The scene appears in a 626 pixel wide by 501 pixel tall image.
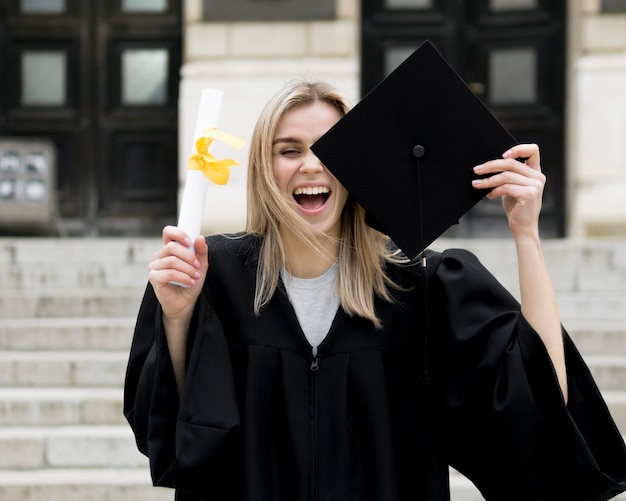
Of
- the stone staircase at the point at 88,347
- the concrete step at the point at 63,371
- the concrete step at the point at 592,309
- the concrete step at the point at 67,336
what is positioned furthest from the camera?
the concrete step at the point at 592,309

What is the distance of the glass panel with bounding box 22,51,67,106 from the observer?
878cm

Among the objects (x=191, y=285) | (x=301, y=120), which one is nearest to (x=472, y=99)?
(x=301, y=120)

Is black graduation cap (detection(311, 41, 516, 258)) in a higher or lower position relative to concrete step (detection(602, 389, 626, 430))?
higher

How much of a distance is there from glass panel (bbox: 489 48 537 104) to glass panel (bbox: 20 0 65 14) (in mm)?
4248

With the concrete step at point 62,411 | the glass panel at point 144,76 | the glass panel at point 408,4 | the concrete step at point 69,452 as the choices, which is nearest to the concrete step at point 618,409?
the concrete step at point 69,452

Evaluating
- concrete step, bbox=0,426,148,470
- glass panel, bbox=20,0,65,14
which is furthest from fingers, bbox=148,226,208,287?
glass panel, bbox=20,0,65,14

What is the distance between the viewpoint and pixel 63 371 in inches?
199

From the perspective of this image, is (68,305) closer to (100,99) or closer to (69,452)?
(69,452)

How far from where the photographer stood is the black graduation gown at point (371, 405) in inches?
75.2

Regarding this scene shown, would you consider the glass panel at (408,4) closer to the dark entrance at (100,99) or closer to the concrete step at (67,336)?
the dark entrance at (100,99)

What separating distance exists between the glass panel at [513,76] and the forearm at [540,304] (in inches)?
268

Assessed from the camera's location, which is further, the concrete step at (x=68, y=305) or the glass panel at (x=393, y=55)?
the glass panel at (x=393, y=55)

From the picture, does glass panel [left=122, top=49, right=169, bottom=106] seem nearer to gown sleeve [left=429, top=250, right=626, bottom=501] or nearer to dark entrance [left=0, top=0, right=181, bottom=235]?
dark entrance [left=0, top=0, right=181, bottom=235]

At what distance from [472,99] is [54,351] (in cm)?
402
